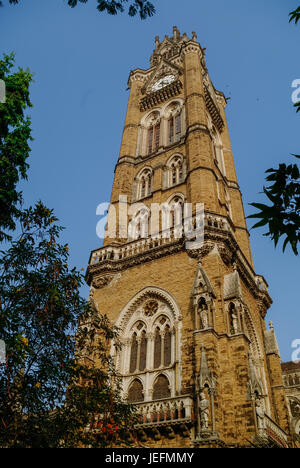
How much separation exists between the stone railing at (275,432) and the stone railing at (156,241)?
311 inches

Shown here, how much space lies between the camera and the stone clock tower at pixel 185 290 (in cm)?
1335

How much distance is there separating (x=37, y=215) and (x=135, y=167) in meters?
17.4

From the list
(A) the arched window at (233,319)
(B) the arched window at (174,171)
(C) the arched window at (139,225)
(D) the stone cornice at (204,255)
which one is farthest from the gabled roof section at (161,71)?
(A) the arched window at (233,319)

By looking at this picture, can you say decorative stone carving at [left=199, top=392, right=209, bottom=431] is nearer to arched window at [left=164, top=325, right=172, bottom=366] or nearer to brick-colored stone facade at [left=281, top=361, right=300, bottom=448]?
arched window at [left=164, top=325, right=172, bottom=366]

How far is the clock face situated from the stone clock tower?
87 cm

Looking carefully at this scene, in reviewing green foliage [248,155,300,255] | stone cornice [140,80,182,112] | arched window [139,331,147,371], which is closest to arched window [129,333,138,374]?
arched window [139,331,147,371]

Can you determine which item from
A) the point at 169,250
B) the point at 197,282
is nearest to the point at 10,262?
the point at 197,282

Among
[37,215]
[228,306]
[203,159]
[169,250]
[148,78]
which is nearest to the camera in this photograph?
[37,215]

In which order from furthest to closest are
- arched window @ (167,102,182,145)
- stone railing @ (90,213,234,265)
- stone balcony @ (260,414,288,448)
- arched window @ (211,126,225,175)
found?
arched window @ (211,126,225,175) < arched window @ (167,102,182,145) < stone railing @ (90,213,234,265) < stone balcony @ (260,414,288,448)

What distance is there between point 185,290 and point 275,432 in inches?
248

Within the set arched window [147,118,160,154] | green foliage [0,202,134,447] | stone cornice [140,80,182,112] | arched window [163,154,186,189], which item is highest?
stone cornice [140,80,182,112]

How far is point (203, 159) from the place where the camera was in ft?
74.0

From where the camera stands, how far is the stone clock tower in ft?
43.8

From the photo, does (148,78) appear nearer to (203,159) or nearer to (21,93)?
(203,159)
